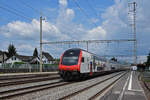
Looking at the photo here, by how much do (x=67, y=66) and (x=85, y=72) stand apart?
7.74 feet

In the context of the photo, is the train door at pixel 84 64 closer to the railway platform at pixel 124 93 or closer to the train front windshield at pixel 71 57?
the train front windshield at pixel 71 57

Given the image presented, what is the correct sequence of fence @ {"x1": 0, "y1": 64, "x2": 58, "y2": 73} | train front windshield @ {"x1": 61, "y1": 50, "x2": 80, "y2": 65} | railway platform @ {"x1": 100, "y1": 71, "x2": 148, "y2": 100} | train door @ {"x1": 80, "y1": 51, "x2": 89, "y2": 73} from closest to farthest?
railway platform @ {"x1": 100, "y1": 71, "x2": 148, "y2": 100} < train front windshield @ {"x1": 61, "y1": 50, "x2": 80, "y2": 65} < train door @ {"x1": 80, "y1": 51, "x2": 89, "y2": 73} < fence @ {"x1": 0, "y1": 64, "x2": 58, "y2": 73}

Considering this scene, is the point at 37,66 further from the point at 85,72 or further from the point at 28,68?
the point at 85,72

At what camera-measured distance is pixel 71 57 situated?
18.1 metres

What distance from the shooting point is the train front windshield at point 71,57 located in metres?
17.8

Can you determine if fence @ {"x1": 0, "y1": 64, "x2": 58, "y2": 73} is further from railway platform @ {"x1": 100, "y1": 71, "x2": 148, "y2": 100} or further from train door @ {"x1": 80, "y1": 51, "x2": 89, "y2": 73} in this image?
railway platform @ {"x1": 100, "y1": 71, "x2": 148, "y2": 100}

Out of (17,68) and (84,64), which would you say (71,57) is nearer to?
(84,64)

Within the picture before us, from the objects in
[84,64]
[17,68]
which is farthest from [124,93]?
[17,68]

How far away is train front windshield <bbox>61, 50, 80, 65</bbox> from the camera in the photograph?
1778 cm

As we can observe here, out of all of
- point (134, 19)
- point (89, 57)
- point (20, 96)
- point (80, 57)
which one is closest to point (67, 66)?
point (80, 57)

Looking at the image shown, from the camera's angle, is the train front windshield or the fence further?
the fence

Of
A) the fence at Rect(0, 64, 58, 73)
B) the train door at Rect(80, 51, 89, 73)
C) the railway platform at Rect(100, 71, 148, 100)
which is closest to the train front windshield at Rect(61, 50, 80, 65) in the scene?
the train door at Rect(80, 51, 89, 73)

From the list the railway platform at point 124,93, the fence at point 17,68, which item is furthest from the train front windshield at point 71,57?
the fence at point 17,68

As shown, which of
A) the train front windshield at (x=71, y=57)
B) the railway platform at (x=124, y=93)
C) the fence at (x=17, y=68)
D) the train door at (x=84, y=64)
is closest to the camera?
the railway platform at (x=124, y=93)
